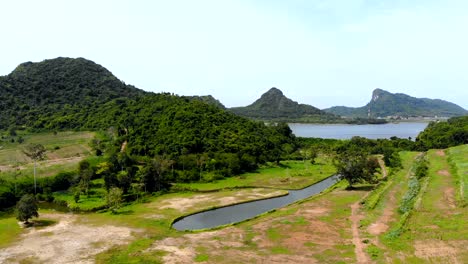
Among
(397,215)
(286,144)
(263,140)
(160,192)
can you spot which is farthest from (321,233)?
(286,144)

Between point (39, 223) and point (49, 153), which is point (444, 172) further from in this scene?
point (49, 153)

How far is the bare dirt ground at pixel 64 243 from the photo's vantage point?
43.4 m

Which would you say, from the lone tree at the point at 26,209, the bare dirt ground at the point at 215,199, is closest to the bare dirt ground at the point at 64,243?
→ the lone tree at the point at 26,209

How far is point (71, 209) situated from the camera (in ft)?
222

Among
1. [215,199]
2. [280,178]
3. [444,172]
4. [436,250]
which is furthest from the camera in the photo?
[280,178]

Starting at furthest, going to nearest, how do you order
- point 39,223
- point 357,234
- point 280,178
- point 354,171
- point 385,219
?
1. point 280,178
2. point 354,171
3. point 39,223
4. point 385,219
5. point 357,234

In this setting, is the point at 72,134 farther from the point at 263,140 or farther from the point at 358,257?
the point at 358,257

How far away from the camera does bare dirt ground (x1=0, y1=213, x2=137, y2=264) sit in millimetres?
43406

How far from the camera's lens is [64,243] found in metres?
48.2

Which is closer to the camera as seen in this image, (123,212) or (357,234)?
(357,234)

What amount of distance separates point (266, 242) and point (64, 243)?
81.4 ft

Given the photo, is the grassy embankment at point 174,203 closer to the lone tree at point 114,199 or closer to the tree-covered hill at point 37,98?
the lone tree at point 114,199

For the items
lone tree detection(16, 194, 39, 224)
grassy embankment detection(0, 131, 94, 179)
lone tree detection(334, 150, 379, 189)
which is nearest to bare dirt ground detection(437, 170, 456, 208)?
lone tree detection(334, 150, 379, 189)

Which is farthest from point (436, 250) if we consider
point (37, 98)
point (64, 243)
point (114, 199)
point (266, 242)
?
point (37, 98)
